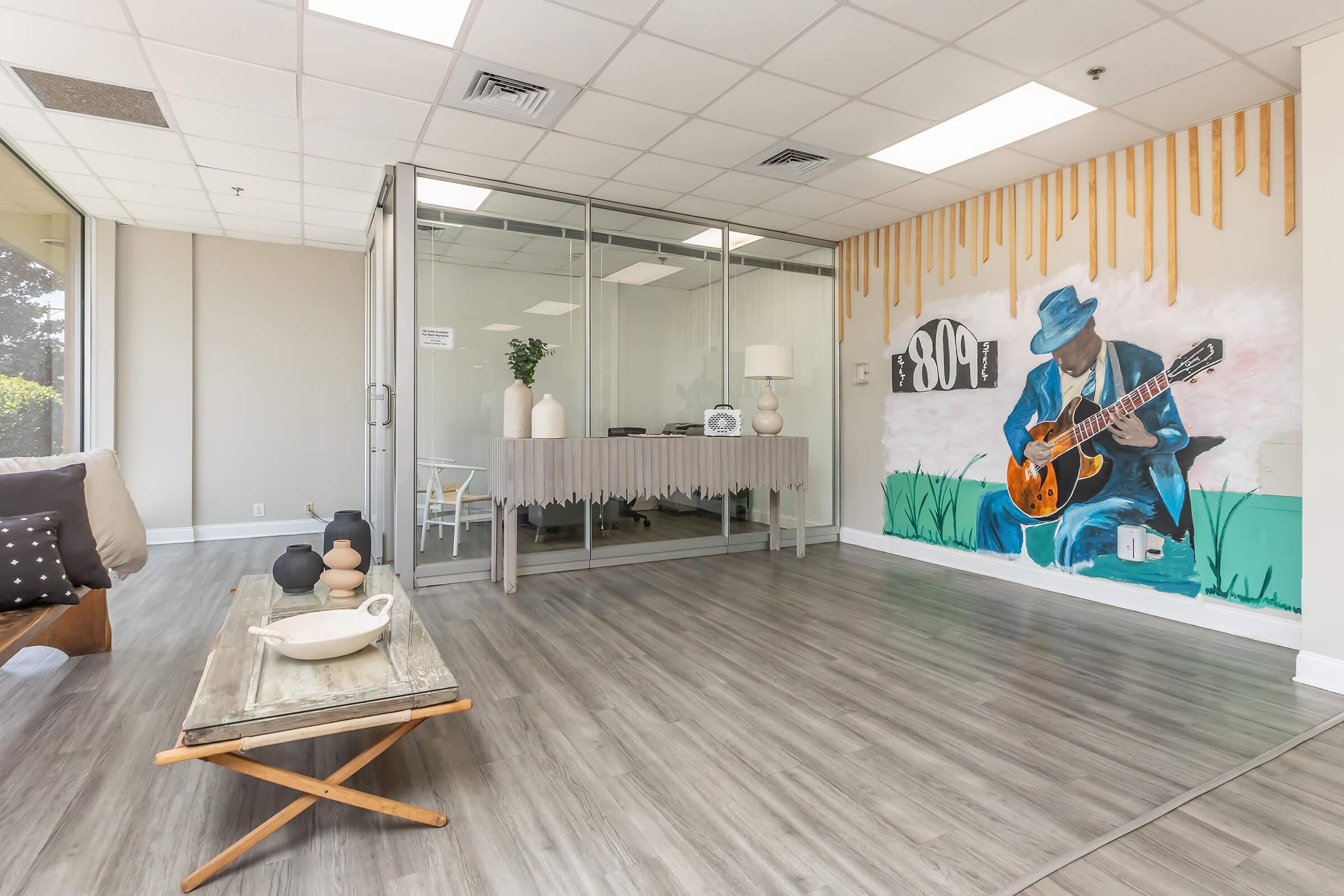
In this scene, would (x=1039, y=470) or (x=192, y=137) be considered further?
(x=1039, y=470)

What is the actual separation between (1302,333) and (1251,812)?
223 centimetres

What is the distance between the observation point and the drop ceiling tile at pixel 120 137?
12.2 feet

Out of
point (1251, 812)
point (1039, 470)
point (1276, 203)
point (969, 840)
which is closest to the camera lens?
point (969, 840)

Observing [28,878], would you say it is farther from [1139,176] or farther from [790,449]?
[1139,176]

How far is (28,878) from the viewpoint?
1.55 metres

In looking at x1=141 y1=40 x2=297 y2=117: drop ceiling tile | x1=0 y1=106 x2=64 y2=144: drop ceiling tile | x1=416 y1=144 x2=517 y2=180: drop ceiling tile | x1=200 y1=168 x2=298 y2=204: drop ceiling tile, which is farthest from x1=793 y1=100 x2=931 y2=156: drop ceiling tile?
x1=0 y1=106 x2=64 y2=144: drop ceiling tile

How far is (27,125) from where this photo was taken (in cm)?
379

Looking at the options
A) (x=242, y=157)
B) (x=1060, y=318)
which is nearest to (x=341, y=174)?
(x=242, y=157)

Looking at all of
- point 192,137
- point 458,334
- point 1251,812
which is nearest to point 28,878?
point 1251,812

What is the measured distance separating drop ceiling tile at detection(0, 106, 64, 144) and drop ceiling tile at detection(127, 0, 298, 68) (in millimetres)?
1462

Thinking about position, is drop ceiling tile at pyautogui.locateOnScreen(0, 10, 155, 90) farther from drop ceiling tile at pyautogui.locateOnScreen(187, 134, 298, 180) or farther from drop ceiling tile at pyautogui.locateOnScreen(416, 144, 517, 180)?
drop ceiling tile at pyautogui.locateOnScreen(416, 144, 517, 180)

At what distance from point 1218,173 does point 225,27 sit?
492 cm

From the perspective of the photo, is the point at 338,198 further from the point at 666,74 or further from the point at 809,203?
the point at 809,203

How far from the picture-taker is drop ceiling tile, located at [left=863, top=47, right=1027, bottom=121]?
309 centimetres
